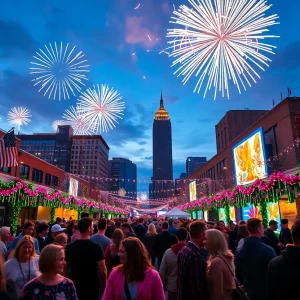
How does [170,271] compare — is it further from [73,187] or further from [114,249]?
[73,187]

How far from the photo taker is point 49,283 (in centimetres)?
302

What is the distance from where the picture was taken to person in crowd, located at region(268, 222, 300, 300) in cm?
324

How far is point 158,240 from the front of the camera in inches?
314

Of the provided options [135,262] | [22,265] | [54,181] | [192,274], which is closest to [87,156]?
[54,181]

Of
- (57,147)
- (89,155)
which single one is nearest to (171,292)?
(57,147)

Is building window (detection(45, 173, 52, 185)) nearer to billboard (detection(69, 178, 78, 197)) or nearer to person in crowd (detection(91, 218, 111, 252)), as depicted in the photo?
billboard (detection(69, 178, 78, 197))

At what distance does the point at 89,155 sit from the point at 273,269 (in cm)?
15166

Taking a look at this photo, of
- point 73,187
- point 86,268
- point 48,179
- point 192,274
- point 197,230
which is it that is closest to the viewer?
point 192,274

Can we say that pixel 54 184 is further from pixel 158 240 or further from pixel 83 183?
pixel 158 240

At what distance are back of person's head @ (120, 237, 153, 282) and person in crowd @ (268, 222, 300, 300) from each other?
168cm

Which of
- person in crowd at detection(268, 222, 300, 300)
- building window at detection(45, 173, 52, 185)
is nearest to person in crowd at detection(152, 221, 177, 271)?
person in crowd at detection(268, 222, 300, 300)

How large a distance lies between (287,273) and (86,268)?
3.25 m

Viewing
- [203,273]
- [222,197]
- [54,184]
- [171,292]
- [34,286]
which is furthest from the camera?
Answer: [54,184]

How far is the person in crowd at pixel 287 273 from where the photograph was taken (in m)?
3.24
